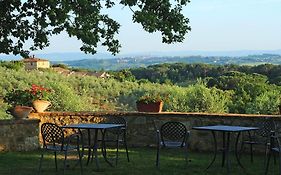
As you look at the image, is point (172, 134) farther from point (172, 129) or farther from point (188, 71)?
point (188, 71)

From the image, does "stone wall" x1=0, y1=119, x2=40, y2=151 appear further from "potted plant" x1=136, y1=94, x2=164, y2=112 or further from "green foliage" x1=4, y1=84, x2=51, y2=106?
"potted plant" x1=136, y1=94, x2=164, y2=112

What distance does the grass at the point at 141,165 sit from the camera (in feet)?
24.7

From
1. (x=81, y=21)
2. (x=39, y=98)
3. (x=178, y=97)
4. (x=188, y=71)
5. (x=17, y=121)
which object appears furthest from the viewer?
(x=188, y=71)

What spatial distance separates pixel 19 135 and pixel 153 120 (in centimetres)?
274

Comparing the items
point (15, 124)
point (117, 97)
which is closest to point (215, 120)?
point (15, 124)

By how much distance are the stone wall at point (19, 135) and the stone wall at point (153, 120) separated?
478mm

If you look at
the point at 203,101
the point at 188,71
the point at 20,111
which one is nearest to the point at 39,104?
the point at 20,111

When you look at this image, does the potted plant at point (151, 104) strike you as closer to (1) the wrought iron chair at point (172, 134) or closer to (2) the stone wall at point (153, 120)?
(2) the stone wall at point (153, 120)

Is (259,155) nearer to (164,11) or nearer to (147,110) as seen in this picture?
(147,110)

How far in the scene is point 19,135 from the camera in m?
10.1

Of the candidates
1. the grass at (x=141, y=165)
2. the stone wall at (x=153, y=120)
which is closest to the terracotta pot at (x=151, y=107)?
the stone wall at (x=153, y=120)

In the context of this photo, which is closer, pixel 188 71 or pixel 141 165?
pixel 141 165

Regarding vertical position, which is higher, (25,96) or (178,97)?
(25,96)

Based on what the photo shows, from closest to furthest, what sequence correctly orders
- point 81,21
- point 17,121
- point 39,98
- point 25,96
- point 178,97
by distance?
point 81,21 → point 17,121 → point 25,96 → point 39,98 → point 178,97
